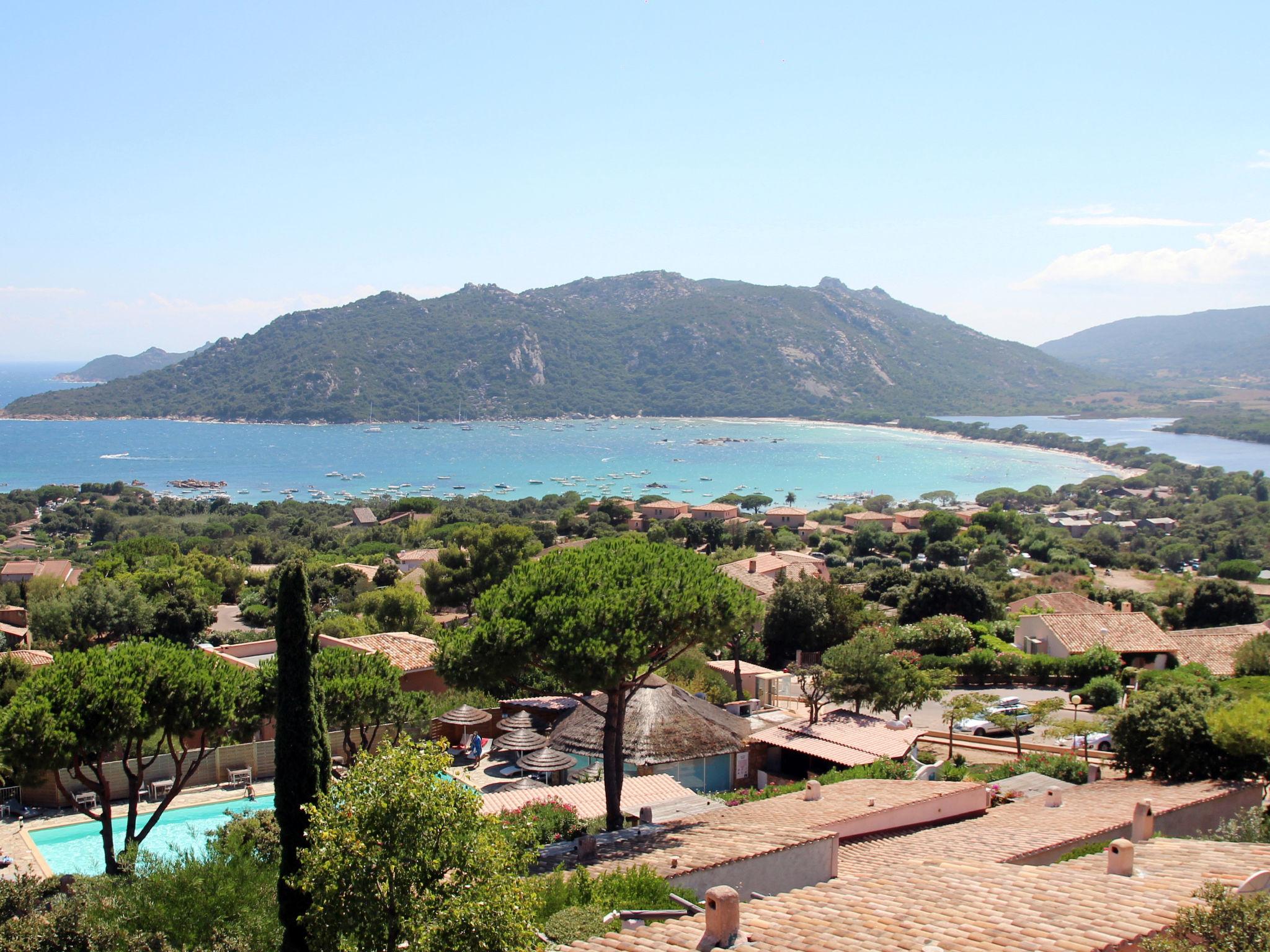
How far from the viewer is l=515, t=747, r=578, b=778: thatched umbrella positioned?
14.5 metres

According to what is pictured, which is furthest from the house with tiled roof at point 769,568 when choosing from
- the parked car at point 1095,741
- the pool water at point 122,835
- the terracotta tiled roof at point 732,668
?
the pool water at point 122,835

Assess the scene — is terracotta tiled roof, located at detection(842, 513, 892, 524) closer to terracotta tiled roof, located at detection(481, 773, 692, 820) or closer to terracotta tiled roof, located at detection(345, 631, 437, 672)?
terracotta tiled roof, located at detection(345, 631, 437, 672)

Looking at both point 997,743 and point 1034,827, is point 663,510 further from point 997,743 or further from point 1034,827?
point 1034,827

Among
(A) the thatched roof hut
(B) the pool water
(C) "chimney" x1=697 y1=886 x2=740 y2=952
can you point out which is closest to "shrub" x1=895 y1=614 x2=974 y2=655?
(A) the thatched roof hut

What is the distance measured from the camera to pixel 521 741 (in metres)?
15.9

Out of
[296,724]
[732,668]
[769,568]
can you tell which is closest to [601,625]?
[296,724]

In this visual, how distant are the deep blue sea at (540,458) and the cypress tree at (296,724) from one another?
301 ft

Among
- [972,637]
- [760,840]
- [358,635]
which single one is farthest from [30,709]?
[972,637]

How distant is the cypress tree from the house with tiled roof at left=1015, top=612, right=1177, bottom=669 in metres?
23.3

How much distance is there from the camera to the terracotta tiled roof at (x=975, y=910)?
18.7 ft

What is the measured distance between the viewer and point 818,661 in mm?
27266

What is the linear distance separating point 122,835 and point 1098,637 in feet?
81.3

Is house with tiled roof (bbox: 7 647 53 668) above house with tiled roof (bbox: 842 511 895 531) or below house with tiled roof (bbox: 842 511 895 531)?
above

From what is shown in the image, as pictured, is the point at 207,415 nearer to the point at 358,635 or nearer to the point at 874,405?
the point at 874,405
